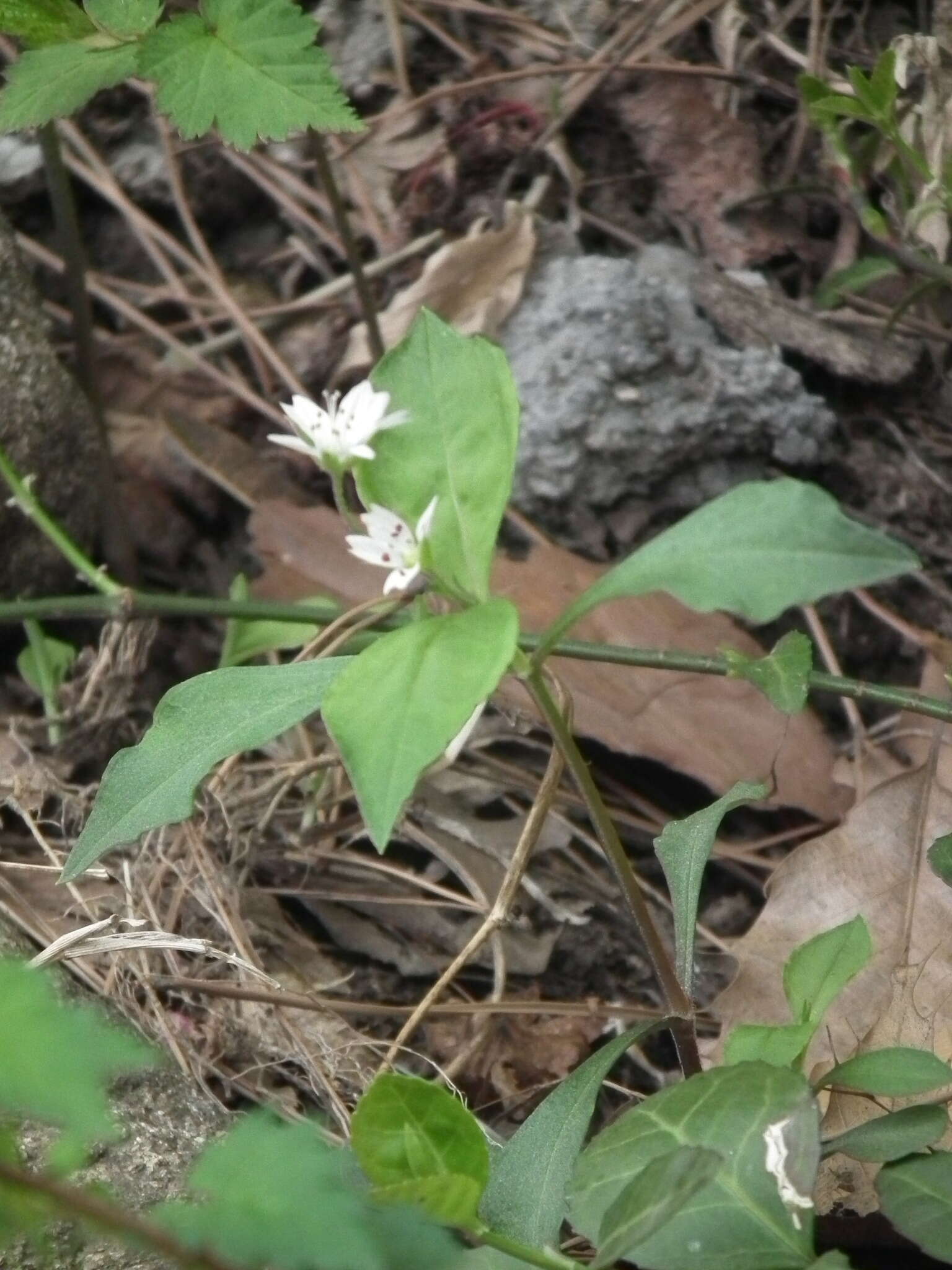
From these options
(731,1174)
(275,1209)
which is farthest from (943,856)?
(275,1209)

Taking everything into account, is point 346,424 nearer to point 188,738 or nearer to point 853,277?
point 188,738

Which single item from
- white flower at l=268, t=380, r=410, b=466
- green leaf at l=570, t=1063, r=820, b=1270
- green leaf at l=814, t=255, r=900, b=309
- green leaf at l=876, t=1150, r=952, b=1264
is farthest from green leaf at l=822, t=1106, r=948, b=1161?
green leaf at l=814, t=255, r=900, b=309

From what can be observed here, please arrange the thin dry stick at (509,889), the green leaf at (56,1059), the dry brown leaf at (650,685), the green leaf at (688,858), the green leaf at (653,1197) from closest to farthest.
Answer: the green leaf at (56,1059) → the green leaf at (653,1197) → the green leaf at (688,858) → the thin dry stick at (509,889) → the dry brown leaf at (650,685)

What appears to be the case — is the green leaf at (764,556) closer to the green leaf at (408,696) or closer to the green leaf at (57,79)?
the green leaf at (408,696)

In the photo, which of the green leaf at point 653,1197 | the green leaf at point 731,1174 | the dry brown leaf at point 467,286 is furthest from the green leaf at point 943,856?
the dry brown leaf at point 467,286

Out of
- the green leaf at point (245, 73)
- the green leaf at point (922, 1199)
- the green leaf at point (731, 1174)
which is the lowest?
the green leaf at point (922, 1199)

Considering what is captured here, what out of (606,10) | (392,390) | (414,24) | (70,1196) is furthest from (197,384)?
(70,1196)

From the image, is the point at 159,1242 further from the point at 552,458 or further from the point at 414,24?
the point at 414,24
